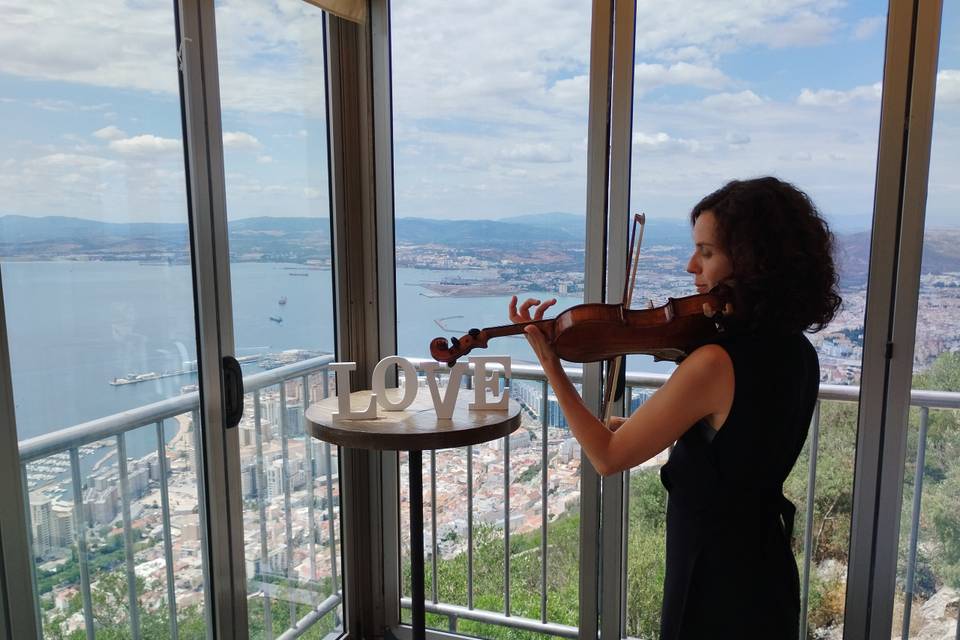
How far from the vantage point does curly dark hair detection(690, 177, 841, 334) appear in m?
1.32

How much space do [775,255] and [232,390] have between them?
140cm

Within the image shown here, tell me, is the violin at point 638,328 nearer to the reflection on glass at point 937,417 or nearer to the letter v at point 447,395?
the letter v at point 447,395

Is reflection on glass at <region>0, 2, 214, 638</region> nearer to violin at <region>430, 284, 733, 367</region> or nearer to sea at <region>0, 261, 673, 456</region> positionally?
sea at <region>0, 261, 673, 456</region>

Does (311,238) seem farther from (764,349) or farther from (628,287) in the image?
(764,349)

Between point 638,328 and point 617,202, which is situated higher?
point 617,202

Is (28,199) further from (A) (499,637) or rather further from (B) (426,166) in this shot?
(A) (499,637)

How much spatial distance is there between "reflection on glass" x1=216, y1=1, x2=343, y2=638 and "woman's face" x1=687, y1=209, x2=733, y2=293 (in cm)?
122

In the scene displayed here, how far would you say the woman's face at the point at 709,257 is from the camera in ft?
4.53

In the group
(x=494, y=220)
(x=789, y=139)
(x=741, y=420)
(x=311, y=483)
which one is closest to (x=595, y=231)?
(x=494, y=220)

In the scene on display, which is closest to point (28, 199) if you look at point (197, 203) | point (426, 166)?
point (197, 203)

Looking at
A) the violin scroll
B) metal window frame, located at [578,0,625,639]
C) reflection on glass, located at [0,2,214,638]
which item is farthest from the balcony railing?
the violin scroll

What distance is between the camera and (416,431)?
5.76 ft

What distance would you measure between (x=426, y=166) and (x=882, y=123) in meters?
1.36

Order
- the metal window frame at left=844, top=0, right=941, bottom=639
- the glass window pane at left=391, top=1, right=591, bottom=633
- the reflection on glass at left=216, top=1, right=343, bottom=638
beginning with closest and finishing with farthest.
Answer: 1. the metal window frame at left=844, top=0, right=941, bottom=639
2. the reflection on glass at left=216, top=1, right=343, bottom=638
3. the glass window pane at left=391, top=1, right=591, bottom=633
